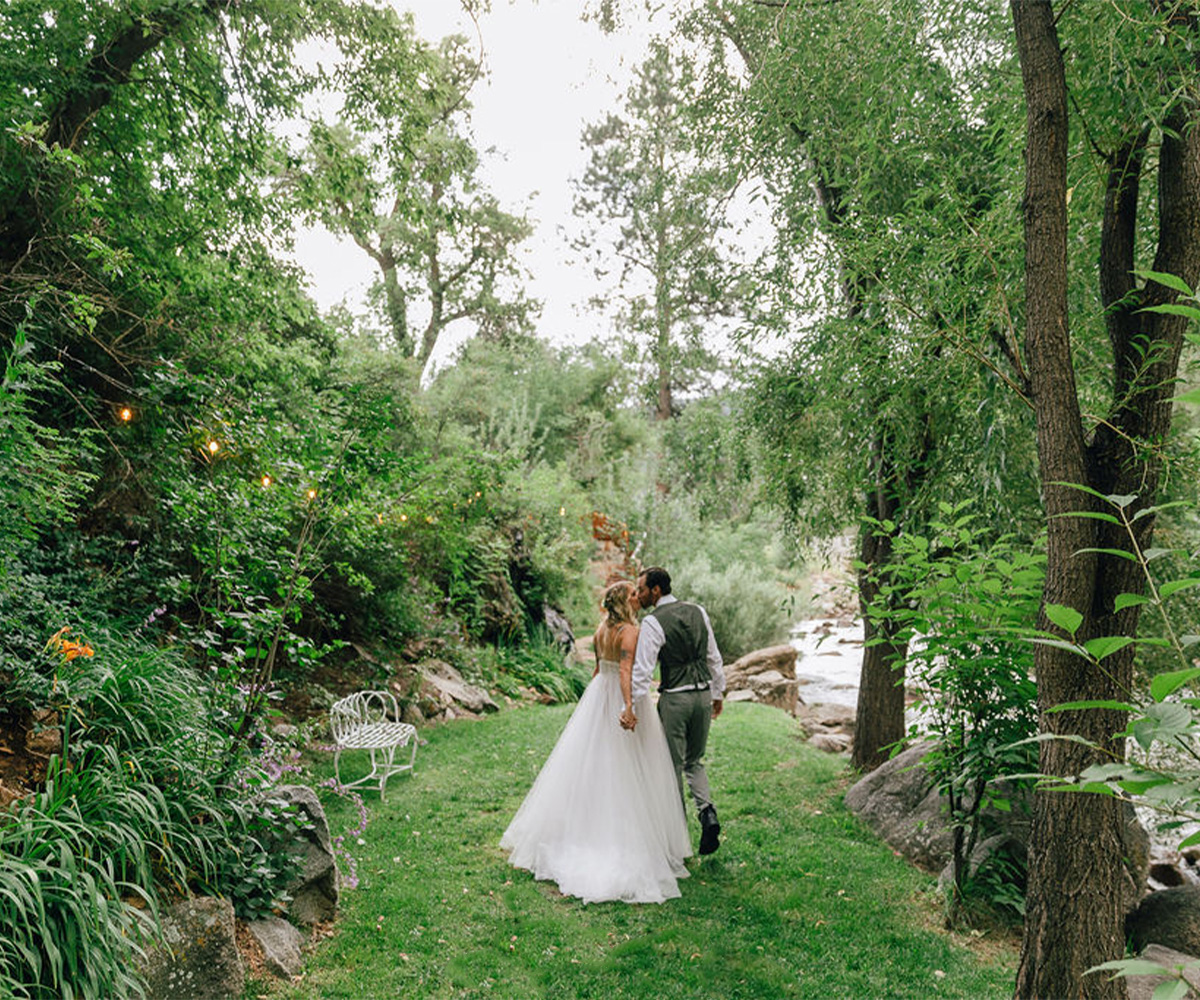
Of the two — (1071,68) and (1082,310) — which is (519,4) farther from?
(1082,310)

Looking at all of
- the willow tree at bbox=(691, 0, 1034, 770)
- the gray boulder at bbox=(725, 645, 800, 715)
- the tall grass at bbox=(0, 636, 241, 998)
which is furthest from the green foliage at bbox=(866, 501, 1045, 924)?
the gray boulder at bbox=(725, 645, 800, 715)

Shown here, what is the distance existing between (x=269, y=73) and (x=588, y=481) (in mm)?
13705

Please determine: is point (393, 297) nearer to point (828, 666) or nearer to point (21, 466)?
point (828, 666)

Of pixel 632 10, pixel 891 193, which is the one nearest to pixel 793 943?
pixel 891 193

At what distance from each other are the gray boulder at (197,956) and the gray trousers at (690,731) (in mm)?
3139

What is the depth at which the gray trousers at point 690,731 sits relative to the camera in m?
5.56

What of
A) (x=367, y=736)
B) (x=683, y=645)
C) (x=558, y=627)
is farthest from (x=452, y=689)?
(x=683, y=645)

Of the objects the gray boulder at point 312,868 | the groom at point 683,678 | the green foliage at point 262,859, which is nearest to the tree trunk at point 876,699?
the groom at point 683,678

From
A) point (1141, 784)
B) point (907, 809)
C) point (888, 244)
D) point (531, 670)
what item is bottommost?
point (531, 670)

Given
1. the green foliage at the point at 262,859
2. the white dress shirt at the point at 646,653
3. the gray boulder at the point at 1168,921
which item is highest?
the white dress shirt at the point at 646,653

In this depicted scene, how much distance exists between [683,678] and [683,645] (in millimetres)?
268

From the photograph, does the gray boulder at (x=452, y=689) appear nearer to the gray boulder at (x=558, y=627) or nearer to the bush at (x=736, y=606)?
the gray boulder at (x=558, y=627)

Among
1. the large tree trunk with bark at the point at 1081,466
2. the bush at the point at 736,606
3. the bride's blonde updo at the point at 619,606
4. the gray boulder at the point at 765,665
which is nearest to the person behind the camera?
the large tree trunk with bark at the point at 1081,466

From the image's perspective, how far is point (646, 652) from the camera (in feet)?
17.8
